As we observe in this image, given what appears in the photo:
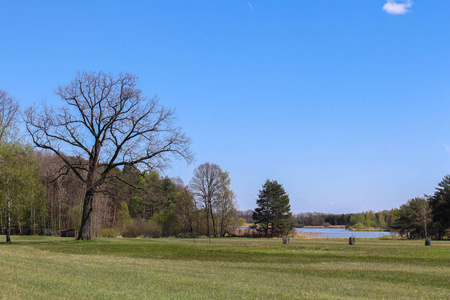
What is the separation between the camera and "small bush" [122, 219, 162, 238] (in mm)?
68000

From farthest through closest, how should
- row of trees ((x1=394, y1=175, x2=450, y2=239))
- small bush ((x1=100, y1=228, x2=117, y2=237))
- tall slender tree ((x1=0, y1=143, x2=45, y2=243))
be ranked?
row of trees ((x1=394, y1=175, x2=450, y2=239))
small bush ((x1=100, y1=228, x2=117, y2=237))
tall slender tree ((x1=0, y1=143, x2=45, y2=243))

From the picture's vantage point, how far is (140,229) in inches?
2697

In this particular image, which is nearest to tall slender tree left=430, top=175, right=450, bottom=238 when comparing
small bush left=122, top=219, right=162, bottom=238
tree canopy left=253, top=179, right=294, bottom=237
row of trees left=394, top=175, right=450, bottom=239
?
row of trees left=394, top=175, right=450, bottom=239

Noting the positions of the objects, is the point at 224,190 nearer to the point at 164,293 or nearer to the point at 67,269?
the point at 67,269

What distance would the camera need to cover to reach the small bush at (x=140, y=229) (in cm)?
6800

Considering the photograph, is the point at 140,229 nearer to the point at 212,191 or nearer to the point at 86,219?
the point at 212,191

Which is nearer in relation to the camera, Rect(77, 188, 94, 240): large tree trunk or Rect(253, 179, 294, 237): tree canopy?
Rect(77, 188, 94, 240): large tree trunk

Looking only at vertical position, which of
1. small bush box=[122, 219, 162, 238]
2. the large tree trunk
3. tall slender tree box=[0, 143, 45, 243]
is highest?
tall slender tree box=[0, 143, 45, 243]

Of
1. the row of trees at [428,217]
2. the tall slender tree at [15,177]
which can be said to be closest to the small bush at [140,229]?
the tall slender tree at [15,177]

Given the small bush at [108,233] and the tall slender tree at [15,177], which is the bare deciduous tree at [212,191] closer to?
the small bush at [108,233]

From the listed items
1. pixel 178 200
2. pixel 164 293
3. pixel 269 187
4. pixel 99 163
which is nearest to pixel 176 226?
pixel 178 200

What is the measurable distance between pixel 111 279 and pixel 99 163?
2503 cm

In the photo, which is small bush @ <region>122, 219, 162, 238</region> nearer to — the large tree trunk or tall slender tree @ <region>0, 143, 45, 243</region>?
the large tree trunk

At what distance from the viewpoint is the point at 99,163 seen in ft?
121
